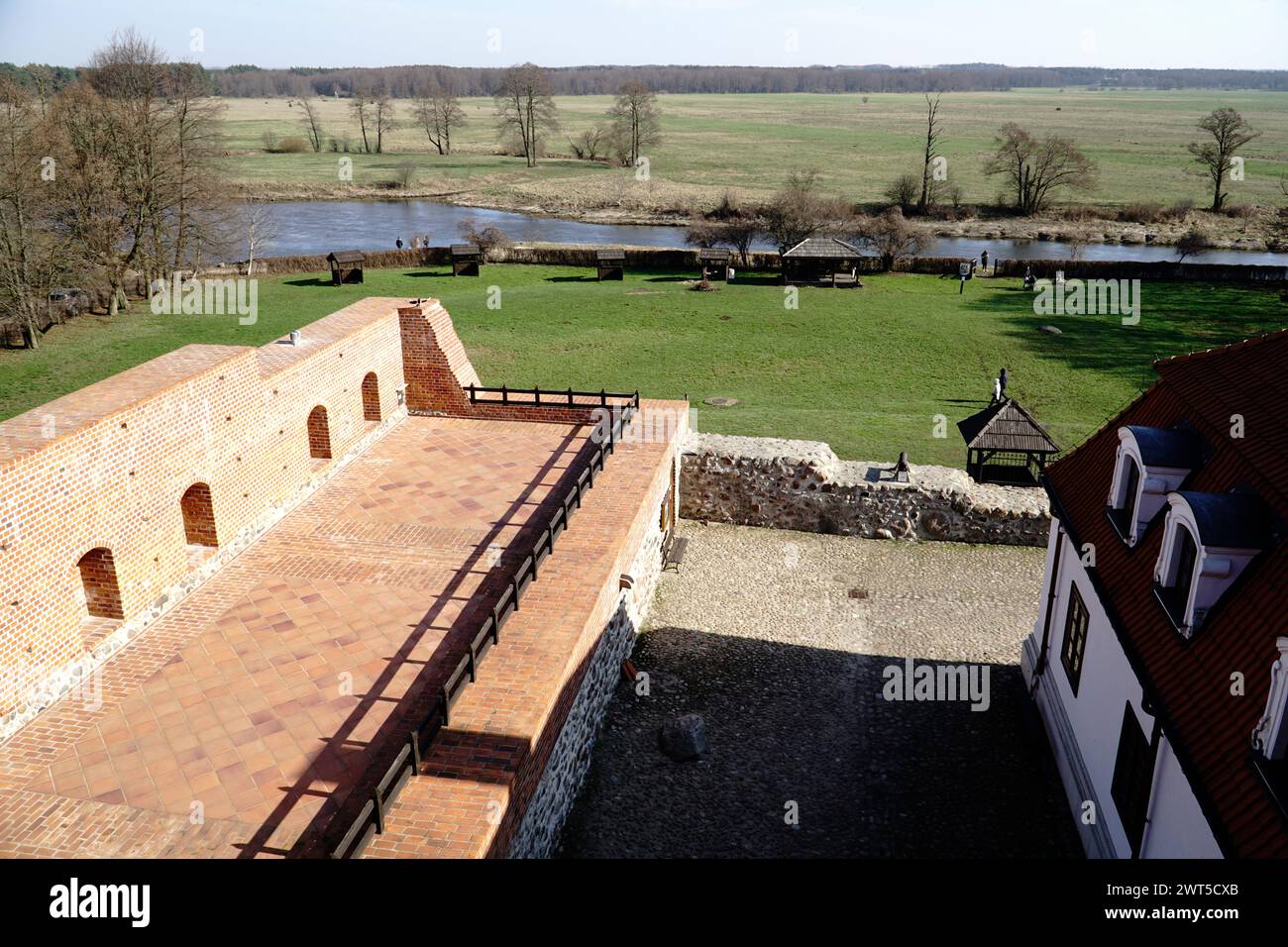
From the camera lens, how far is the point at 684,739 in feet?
40.5

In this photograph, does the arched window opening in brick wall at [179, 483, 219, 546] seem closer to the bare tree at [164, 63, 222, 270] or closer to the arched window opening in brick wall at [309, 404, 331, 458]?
the arched window opening in brick wall at [309, 404, 331, 458]

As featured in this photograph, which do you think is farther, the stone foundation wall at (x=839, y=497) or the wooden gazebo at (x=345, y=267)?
the wooden gazebo at (x=345, y=267)

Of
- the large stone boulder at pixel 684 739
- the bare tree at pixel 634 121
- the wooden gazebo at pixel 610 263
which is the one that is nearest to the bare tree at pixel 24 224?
the wooden gazebo at pixel 610 263

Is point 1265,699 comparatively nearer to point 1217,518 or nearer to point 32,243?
point 1217,518

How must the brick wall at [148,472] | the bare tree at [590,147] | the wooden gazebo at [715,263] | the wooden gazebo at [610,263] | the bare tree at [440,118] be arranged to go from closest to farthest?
the brick wall at [148,472]
the wooden gazebo at [715,263]
the wooden gazebo at [610,263]
the bare tree at [590,147]
the bare tree at [440,118]

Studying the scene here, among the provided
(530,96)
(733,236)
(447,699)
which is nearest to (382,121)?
(530,96)

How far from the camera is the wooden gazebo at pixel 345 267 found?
39750mm

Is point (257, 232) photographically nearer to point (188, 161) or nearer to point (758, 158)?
point (188, 161)

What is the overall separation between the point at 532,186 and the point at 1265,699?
79.1 m

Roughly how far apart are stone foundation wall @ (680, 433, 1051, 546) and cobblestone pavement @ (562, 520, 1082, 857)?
0.51 meters

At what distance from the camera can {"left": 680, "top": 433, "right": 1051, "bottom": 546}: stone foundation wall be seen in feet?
59.5

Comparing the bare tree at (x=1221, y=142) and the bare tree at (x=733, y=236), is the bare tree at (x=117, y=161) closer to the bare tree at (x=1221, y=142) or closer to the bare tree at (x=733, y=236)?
the bare tree at (x=733, y=236)

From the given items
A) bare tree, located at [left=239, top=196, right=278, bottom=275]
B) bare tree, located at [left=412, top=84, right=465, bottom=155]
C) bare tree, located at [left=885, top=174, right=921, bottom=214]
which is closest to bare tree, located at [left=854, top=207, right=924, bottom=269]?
bare tree, located at [left=885, top=174, right=921, bottom=214]

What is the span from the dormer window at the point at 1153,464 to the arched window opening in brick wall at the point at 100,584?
11487 mm
